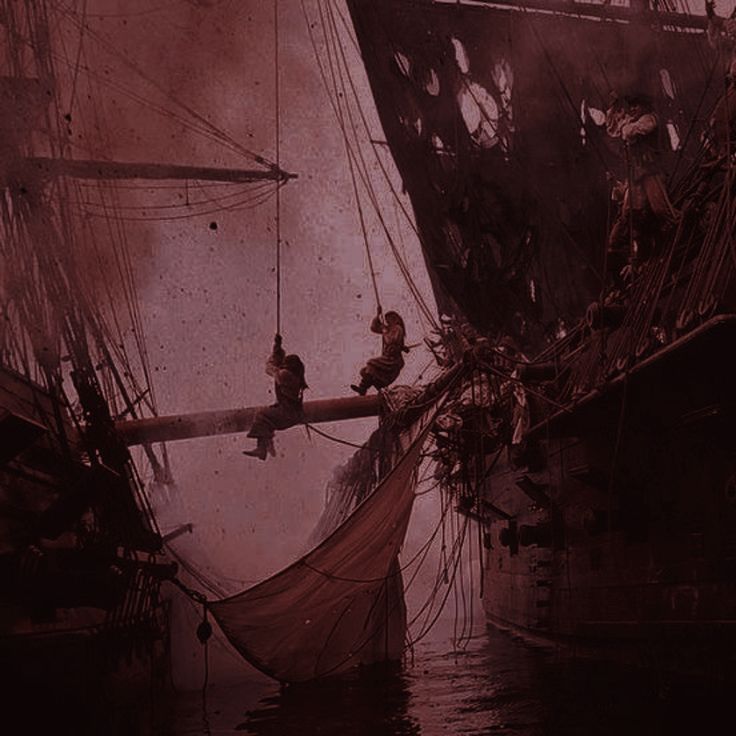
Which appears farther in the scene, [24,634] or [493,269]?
[493,269]

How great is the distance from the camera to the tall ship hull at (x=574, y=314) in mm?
6609

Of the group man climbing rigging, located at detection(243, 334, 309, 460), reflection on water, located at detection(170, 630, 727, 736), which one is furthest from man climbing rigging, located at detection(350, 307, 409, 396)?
reflection on water, located at detection(170, 630, 727, 736)

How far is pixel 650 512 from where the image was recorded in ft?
24.7

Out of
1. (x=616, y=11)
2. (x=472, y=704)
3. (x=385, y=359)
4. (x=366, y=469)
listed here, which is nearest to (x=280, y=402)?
(x=385, y=359)

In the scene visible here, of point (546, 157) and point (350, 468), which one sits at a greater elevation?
point (546, 157)

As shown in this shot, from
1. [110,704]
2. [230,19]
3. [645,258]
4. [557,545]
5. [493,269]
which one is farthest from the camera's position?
[493,269]

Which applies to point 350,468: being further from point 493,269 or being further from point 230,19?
point 230,19

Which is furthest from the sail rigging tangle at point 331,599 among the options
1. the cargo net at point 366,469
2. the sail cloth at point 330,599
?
the cargo net at point 366,469

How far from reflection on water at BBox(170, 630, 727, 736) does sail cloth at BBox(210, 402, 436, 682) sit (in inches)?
13.0

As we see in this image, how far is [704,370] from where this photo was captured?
6.50 metres

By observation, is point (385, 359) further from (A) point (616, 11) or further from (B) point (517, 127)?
(A) point (616, 11)

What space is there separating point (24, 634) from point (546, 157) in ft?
46.1

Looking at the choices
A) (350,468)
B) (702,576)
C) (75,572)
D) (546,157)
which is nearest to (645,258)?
(702,576)

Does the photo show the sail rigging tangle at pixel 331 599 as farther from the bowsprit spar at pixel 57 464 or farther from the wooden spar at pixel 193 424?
the wooden spar at pixel 193 424
